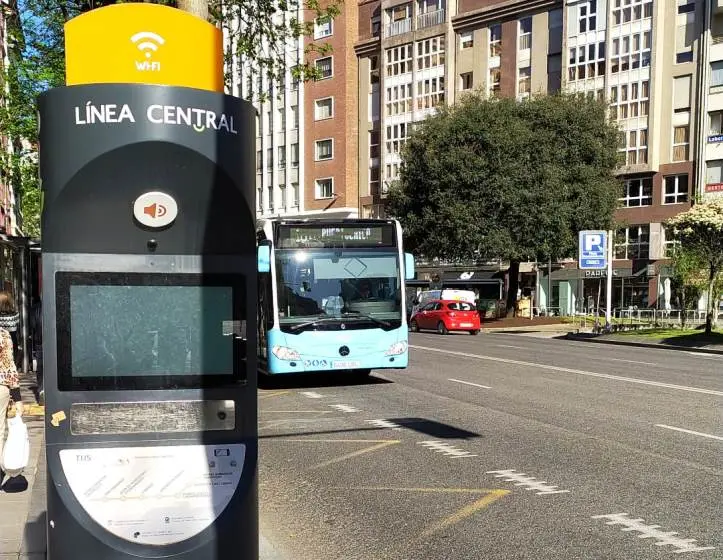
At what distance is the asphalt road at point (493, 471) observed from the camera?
5.09 meters

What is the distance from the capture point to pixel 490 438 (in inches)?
335

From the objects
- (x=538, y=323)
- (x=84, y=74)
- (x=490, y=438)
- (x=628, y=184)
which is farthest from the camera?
(x=628, y=184)

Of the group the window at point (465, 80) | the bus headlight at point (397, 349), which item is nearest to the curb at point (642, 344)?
the bus headlight at point (397, 349)

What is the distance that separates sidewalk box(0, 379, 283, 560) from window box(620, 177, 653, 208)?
4661 cm

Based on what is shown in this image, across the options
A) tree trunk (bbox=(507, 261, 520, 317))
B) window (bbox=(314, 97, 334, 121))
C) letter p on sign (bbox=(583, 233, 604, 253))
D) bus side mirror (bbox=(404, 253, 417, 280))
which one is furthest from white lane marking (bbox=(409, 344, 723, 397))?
window (bbox=(314, 97, 334, 121))

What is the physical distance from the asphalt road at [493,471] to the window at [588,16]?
4192 centimetres

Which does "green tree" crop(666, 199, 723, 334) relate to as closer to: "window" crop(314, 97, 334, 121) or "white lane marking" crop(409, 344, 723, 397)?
"white lane marking" crop(409, 344, 723, 397)

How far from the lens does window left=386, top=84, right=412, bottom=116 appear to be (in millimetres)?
58906

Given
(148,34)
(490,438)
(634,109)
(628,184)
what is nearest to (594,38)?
(634,109)

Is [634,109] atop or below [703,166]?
atop

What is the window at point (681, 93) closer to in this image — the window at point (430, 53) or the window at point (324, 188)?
the window at point (430, 53)

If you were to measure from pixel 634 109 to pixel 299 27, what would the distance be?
39.8 meters

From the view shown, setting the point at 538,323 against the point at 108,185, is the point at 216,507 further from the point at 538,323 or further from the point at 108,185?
the point at 538,323

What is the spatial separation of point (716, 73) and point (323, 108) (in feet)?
101
